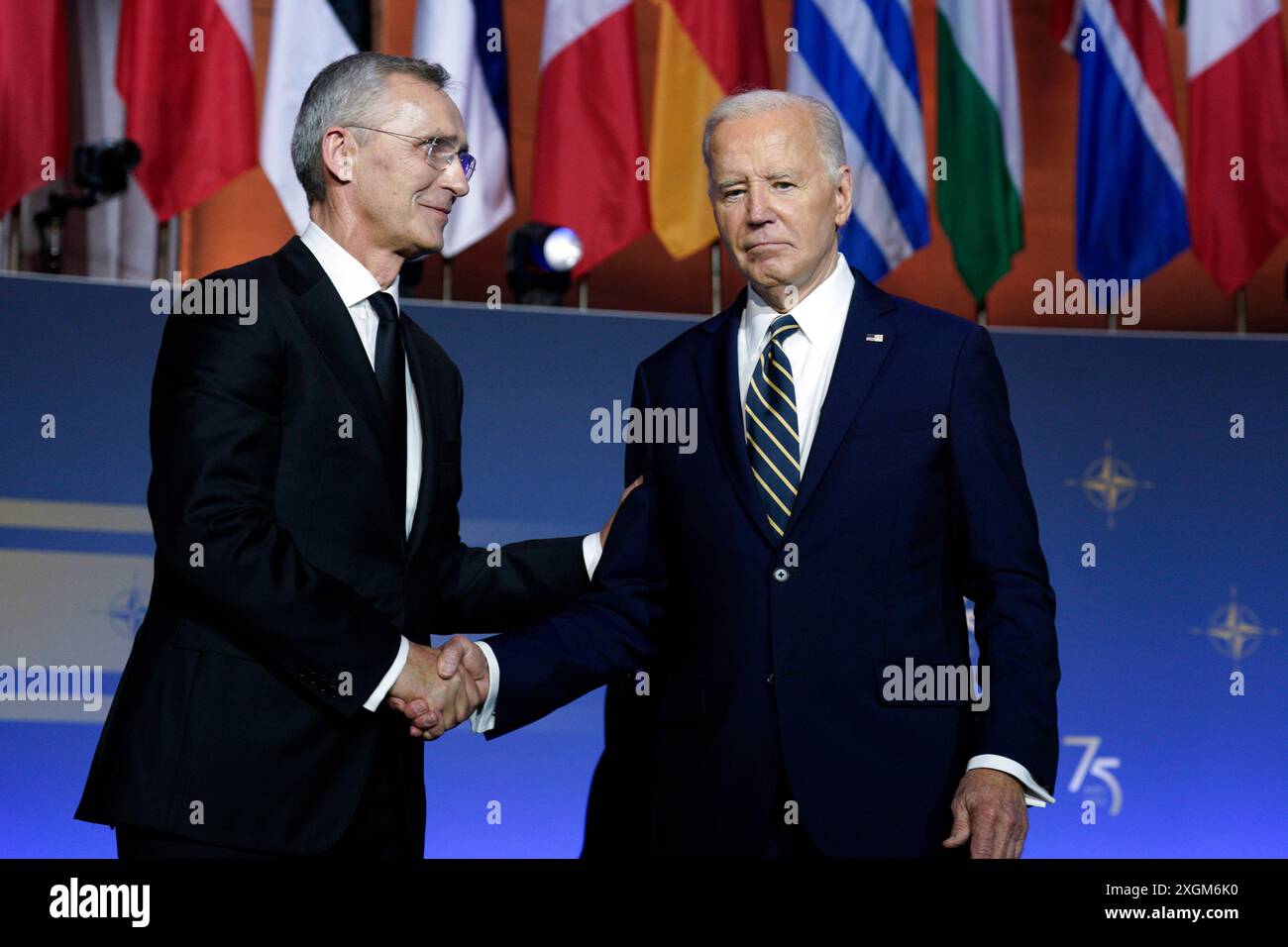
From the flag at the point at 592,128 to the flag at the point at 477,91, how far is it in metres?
0.14

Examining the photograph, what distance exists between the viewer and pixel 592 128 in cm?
539

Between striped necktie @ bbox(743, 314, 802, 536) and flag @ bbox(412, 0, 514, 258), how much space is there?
2.79 metres

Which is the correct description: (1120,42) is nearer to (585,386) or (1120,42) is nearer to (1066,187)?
(1066,187)

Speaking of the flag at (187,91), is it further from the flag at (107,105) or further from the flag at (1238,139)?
the flag at (1238,139)

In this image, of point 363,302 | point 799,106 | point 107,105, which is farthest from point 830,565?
point 107,105

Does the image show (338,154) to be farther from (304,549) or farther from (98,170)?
(98,170)

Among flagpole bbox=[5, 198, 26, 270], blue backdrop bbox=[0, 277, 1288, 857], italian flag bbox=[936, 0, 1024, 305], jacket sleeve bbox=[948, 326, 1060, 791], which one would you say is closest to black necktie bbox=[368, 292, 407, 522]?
A: jacket sleeve bbox=[948, 326, 1060, 791]

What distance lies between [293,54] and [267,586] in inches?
130

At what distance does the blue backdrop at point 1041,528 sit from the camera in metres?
4.64

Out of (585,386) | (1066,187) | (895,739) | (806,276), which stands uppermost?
(1066,187)

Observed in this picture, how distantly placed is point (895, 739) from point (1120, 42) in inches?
160

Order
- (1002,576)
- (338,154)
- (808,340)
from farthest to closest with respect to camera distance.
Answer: (338,154) → (808,340) → (1002,576)
